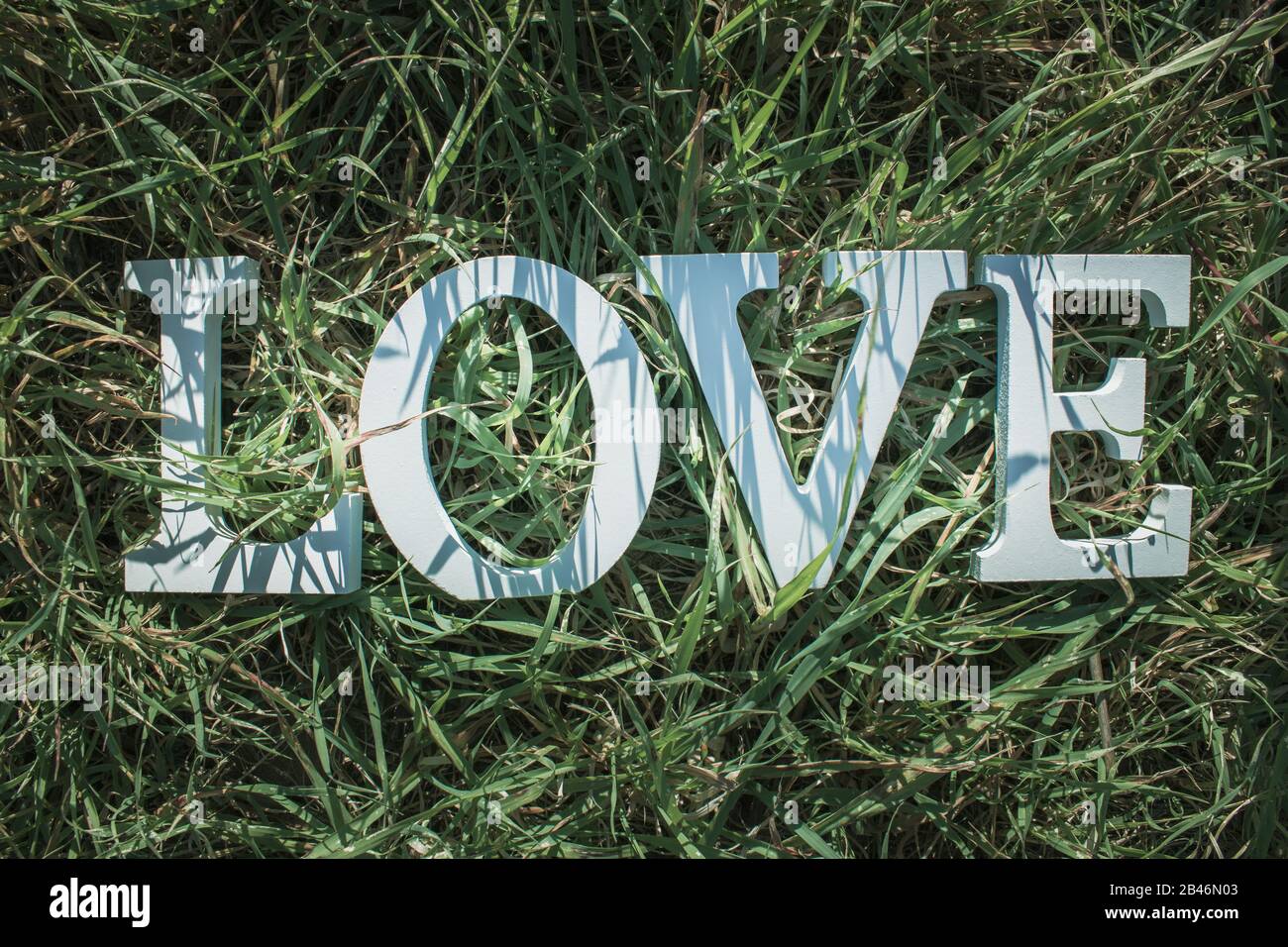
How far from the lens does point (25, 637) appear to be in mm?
1182

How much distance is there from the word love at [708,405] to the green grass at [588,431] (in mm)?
46

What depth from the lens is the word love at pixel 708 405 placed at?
1104mm

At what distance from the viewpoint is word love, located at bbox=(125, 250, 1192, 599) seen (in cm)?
110

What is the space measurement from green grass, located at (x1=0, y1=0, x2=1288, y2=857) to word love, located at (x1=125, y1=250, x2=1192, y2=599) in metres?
0.05

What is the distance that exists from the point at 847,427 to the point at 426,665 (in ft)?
2.49

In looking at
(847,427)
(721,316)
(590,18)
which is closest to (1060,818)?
(847,427)

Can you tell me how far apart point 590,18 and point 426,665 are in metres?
1.05

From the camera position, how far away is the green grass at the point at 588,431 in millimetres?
1128

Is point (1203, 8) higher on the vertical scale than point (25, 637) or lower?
higher

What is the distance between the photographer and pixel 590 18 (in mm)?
1134
